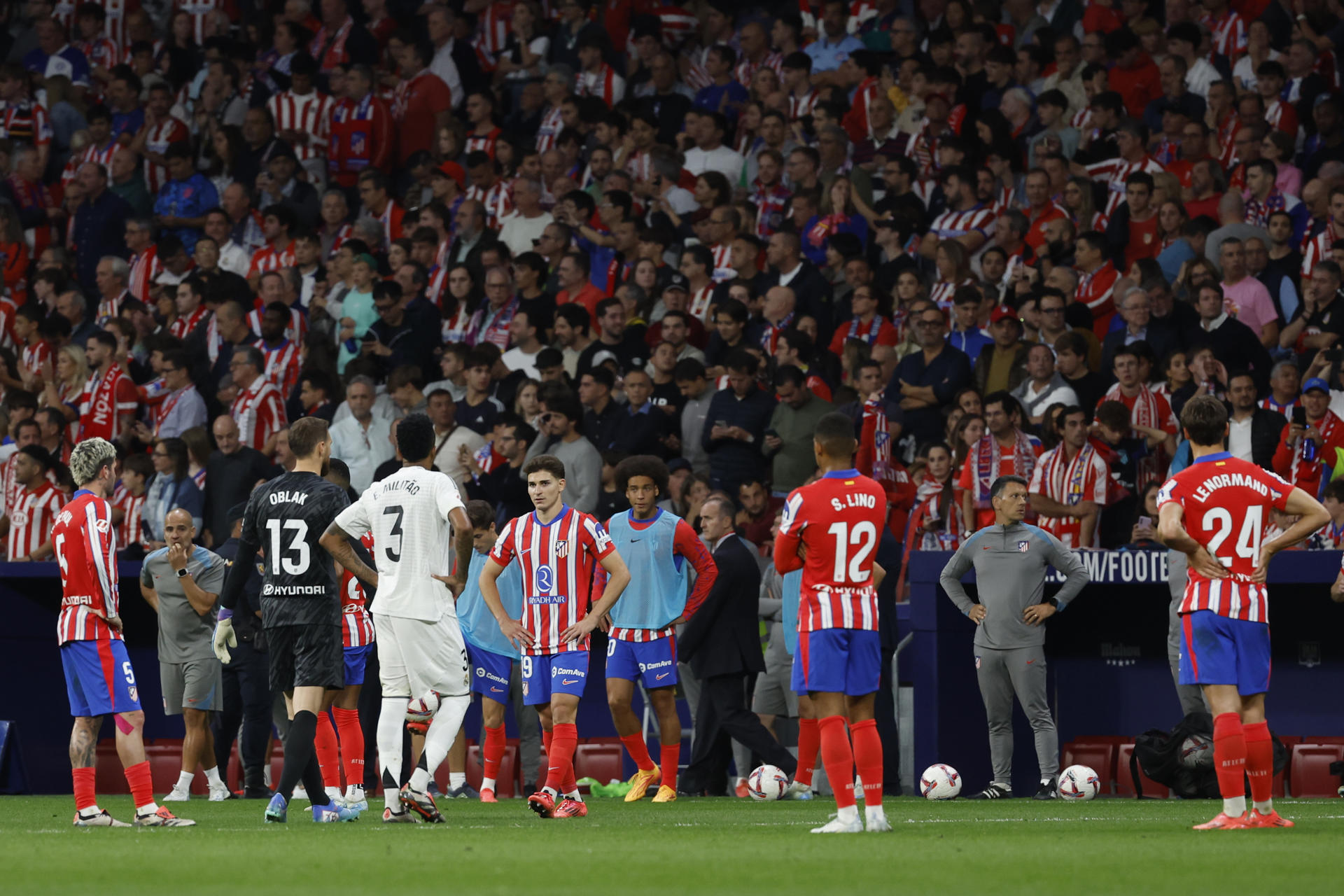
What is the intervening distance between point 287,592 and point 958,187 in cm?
948

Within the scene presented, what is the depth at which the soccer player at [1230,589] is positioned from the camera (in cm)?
936

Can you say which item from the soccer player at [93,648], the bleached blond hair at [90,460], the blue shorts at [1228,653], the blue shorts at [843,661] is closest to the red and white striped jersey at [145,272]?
the bleached blond hair at [90,460]

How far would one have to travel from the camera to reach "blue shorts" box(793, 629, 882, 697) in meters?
9.36

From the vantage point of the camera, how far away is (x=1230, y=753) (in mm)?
9281

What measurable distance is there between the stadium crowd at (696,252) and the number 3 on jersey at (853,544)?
5037 mm

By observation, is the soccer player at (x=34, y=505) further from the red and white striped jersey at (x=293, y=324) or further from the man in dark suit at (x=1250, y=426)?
the man in dark suit at (x=1250, y=426)

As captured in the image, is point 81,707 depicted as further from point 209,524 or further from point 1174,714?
point 1174,714

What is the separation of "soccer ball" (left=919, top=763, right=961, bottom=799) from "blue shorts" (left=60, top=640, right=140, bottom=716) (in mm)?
5738

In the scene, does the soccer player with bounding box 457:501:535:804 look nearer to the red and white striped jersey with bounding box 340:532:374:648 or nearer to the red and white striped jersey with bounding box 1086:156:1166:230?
the red and white striped jersey with bounding box 340:532:374:648

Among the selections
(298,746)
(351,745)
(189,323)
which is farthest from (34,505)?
(298,746)

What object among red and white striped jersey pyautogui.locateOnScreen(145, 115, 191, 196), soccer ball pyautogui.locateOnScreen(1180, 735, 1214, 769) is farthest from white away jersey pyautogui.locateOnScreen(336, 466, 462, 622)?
red and white striped jersey pyautogui.locateOnScreen(145, 115, 191, 196)

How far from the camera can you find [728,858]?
8.12m

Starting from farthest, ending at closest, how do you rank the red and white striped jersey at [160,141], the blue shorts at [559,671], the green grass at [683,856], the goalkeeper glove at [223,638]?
the red and white striped jersey at [160,141] → the goalkeeper glove at [223,638] → the blue shorts at [559,671] → the green grass at [683,856]

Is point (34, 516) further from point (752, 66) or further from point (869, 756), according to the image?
point (869, 756)
